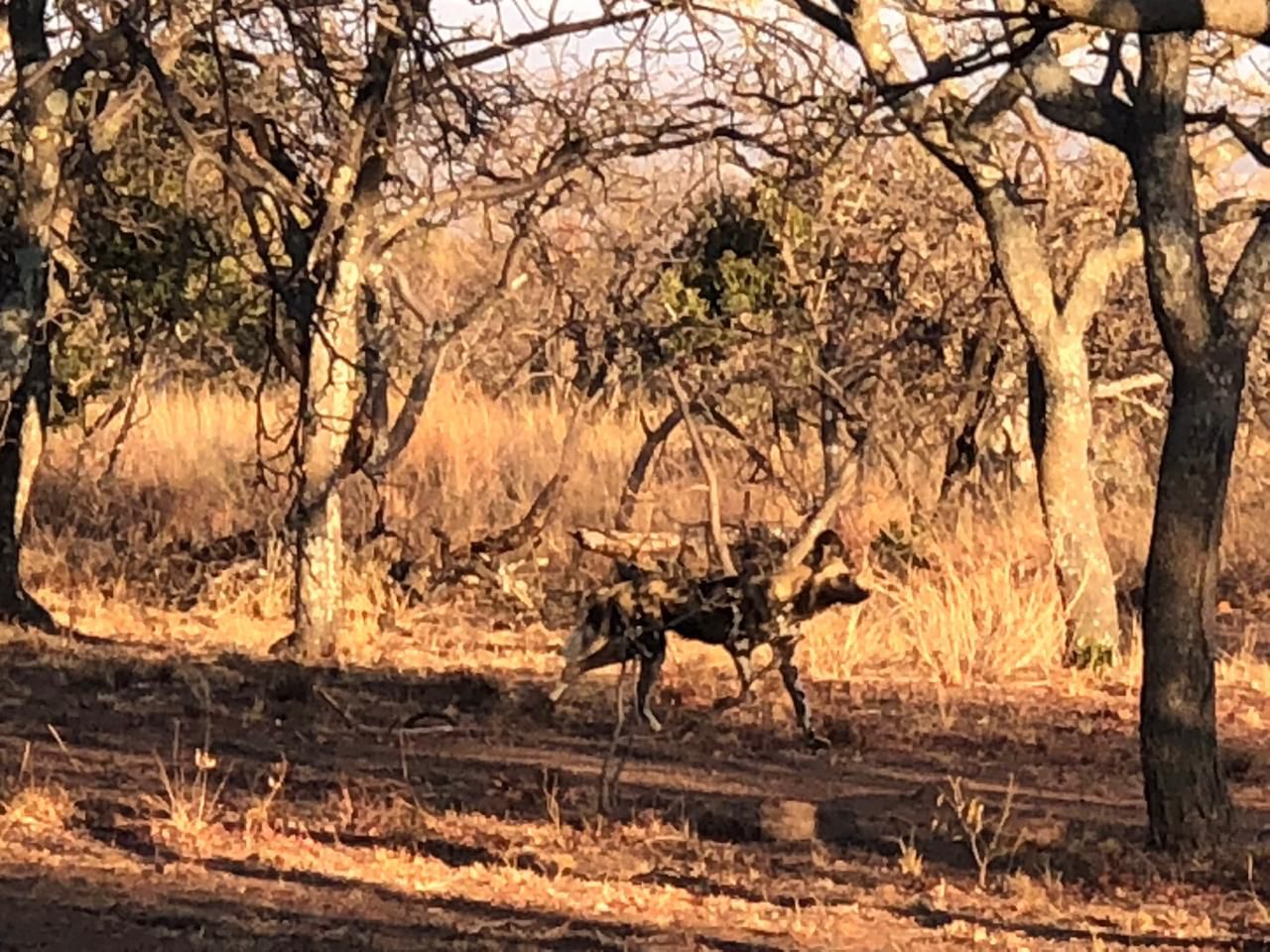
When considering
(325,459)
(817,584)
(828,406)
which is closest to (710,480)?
(817,584)

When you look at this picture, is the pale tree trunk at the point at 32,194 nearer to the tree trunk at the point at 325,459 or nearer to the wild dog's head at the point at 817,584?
the tree trunk at the point at 325,459

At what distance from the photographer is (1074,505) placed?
11.7 meters

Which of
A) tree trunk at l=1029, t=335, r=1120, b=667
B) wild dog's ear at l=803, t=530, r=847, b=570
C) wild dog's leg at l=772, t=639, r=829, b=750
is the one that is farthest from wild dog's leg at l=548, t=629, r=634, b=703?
tree trunk at l=1029, t=335, r=1120, b=667

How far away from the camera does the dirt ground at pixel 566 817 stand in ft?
20.1

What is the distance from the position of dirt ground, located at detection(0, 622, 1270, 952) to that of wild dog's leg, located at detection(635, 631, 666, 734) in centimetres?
23

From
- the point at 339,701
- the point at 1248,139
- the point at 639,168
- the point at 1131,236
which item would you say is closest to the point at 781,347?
the point at 639,168

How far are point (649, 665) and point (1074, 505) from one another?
414cm

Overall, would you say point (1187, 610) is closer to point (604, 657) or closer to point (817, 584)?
point (817, 584)

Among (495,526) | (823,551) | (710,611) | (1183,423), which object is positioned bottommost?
(710,611)

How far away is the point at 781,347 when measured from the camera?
48.8 ft

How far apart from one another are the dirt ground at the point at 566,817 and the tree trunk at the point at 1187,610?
0.76 feet

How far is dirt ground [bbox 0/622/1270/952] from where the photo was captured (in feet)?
20.1

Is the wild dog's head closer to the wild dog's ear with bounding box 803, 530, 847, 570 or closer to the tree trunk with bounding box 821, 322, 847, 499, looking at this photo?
A: the wild dog's ear with bounding box 803, 530, 847, 570

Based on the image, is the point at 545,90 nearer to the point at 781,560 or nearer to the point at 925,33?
the point at 925,33
